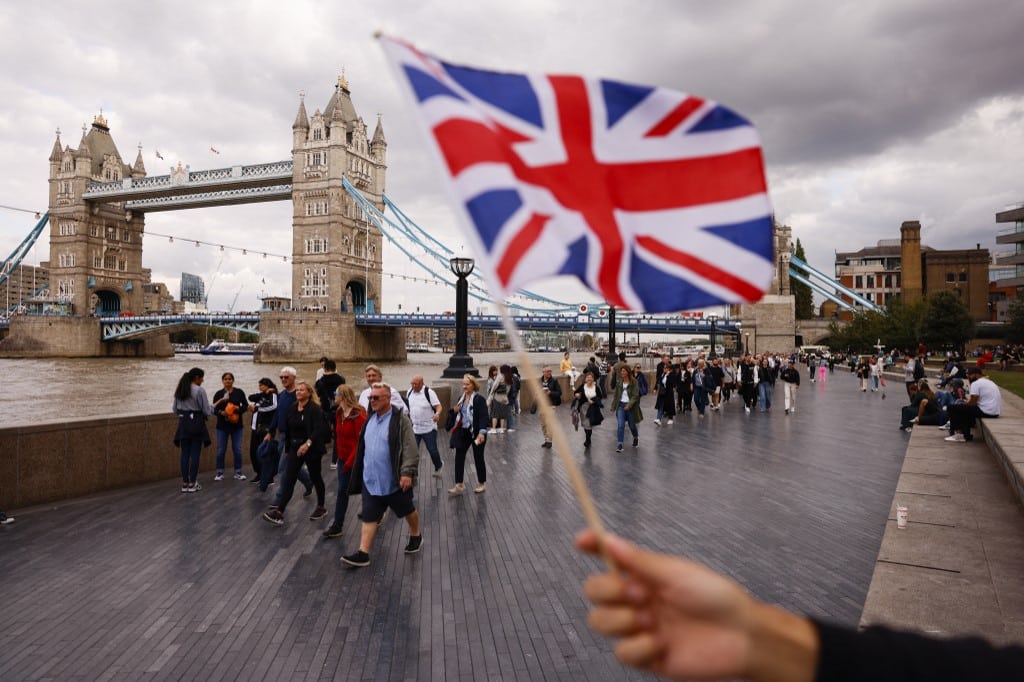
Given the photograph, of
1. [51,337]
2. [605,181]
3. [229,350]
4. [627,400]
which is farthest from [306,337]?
[605,181]

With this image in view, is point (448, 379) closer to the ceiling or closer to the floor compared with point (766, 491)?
closer to the ceiling

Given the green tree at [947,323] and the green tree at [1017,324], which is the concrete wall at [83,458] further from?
the green tree at [947,323]

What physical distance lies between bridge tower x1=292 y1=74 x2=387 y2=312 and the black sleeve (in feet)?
252

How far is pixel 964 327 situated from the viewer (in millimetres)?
38562

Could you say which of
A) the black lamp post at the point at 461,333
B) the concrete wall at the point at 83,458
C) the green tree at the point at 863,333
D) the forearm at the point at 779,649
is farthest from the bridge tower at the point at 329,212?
the forearm at the point at 779,649

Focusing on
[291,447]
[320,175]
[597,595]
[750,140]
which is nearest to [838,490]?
[291,447]

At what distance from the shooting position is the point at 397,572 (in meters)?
5.49

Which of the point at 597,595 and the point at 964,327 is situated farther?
the point at 964,327

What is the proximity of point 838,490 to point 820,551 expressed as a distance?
269cm

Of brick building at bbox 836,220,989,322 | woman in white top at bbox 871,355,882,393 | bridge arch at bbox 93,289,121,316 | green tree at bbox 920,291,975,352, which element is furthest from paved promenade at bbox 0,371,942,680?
bridge arch at bbox 93,289,121,316

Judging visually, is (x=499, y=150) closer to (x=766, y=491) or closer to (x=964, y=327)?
(x=766, y=491)

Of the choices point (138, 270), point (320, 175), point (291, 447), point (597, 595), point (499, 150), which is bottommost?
point (291, 447)

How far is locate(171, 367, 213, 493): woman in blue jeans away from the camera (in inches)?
330

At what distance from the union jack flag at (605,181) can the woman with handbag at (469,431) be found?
6.06 metres
